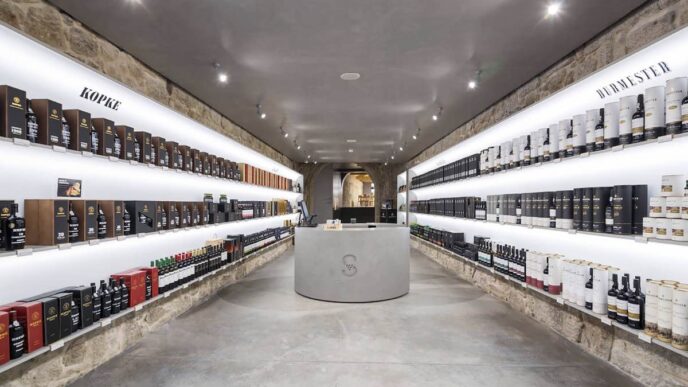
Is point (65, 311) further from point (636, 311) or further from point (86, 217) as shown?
point (636, 311)

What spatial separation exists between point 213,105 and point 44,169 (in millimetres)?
2832

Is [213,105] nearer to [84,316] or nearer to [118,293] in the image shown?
[118,293]

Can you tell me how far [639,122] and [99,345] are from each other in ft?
14.8

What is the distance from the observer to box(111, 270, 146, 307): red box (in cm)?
325

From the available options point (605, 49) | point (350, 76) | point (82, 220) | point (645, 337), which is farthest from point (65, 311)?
point (605, 49)

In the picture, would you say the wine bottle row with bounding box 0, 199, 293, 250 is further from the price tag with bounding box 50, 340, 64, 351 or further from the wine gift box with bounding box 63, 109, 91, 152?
the price tag with bounding box 50, 340, 64, 351

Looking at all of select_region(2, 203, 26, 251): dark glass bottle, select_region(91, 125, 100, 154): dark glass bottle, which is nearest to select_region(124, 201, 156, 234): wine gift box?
select_region(91, 125, 100, 154): dark glass bottle

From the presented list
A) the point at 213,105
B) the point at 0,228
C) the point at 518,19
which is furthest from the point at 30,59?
the point at 518,19

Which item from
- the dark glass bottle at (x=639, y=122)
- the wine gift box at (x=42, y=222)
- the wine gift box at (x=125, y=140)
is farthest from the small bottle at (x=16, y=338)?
the dark glass bottle at (x=639, y=122)

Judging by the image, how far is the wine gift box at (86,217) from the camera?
2.72 metres

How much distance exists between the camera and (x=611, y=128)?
285cm

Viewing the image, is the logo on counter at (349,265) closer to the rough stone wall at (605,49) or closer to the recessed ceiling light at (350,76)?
the recessed ceiling light at (350,76)

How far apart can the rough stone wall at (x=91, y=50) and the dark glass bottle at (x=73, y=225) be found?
4.01 feet

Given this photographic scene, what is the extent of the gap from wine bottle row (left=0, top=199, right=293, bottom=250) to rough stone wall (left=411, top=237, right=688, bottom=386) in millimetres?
4136
